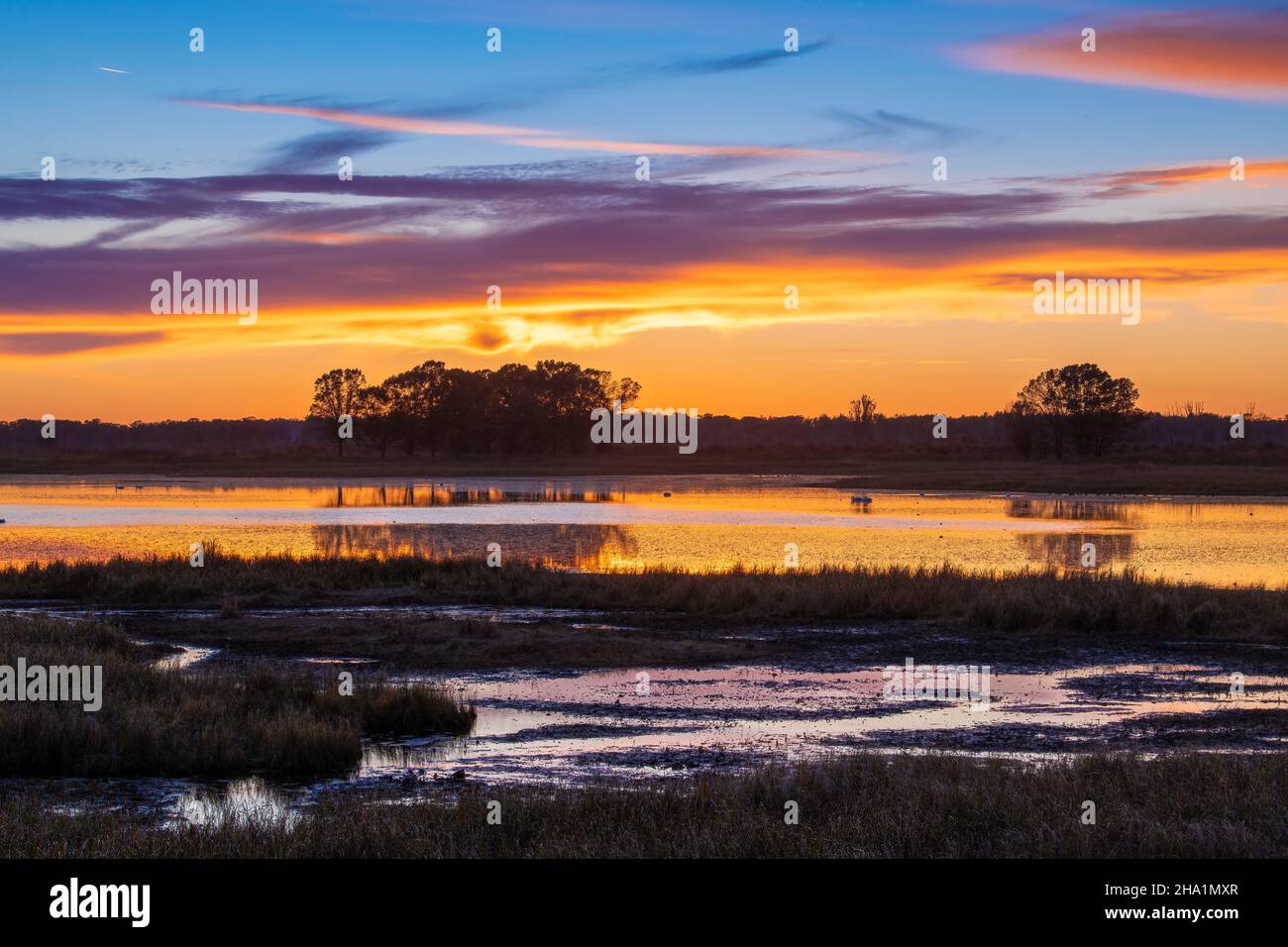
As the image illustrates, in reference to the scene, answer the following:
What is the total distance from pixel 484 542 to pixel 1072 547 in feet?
72.3

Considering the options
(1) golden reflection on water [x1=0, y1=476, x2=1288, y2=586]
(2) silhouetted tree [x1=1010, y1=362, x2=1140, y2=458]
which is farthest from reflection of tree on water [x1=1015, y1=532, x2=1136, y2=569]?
(2) silhouetted tree [x1=1010, y1=362, x2=1140, y2=458]

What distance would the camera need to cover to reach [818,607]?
2875 centimetres

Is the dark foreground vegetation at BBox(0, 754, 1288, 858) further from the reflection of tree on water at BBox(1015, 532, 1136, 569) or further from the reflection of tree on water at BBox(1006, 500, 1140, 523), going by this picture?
the reflection of tree on water at BBox(1006, 500, 1140, 523)

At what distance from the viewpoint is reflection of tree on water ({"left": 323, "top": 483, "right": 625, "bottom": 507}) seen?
78375 millimetres

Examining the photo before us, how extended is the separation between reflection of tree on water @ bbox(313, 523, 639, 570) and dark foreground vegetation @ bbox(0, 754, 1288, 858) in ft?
86.3

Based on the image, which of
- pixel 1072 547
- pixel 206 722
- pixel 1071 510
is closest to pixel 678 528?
pixel 1072 547

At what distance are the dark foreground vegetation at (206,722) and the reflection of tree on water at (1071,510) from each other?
5040 centimetres

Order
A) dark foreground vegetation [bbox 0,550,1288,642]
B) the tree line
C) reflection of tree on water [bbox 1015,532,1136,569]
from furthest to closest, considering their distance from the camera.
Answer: the tree line, reflection of tree on water [bbox 1015,532,1136,569], dark foreground vegetation [bbox 0,550,1288,642]

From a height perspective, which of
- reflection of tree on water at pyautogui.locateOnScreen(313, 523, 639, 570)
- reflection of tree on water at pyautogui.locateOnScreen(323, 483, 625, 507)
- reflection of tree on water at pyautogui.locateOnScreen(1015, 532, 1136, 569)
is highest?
reflection of tree on water at pyautogui.locateOnScreen(323, 483, 625, 507)

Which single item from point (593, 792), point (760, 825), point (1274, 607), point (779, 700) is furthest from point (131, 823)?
point (1274, 607)

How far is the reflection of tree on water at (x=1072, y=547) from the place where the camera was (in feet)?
134

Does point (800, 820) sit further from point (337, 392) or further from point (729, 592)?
point (337, 392)

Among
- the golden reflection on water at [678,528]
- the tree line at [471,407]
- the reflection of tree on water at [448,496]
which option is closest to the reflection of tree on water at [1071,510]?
the golden reflection on water at [678,528]

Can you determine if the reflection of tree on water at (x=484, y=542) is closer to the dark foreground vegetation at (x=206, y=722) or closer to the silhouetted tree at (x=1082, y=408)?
the dark foreground vegetation at (x=206, y=722)
